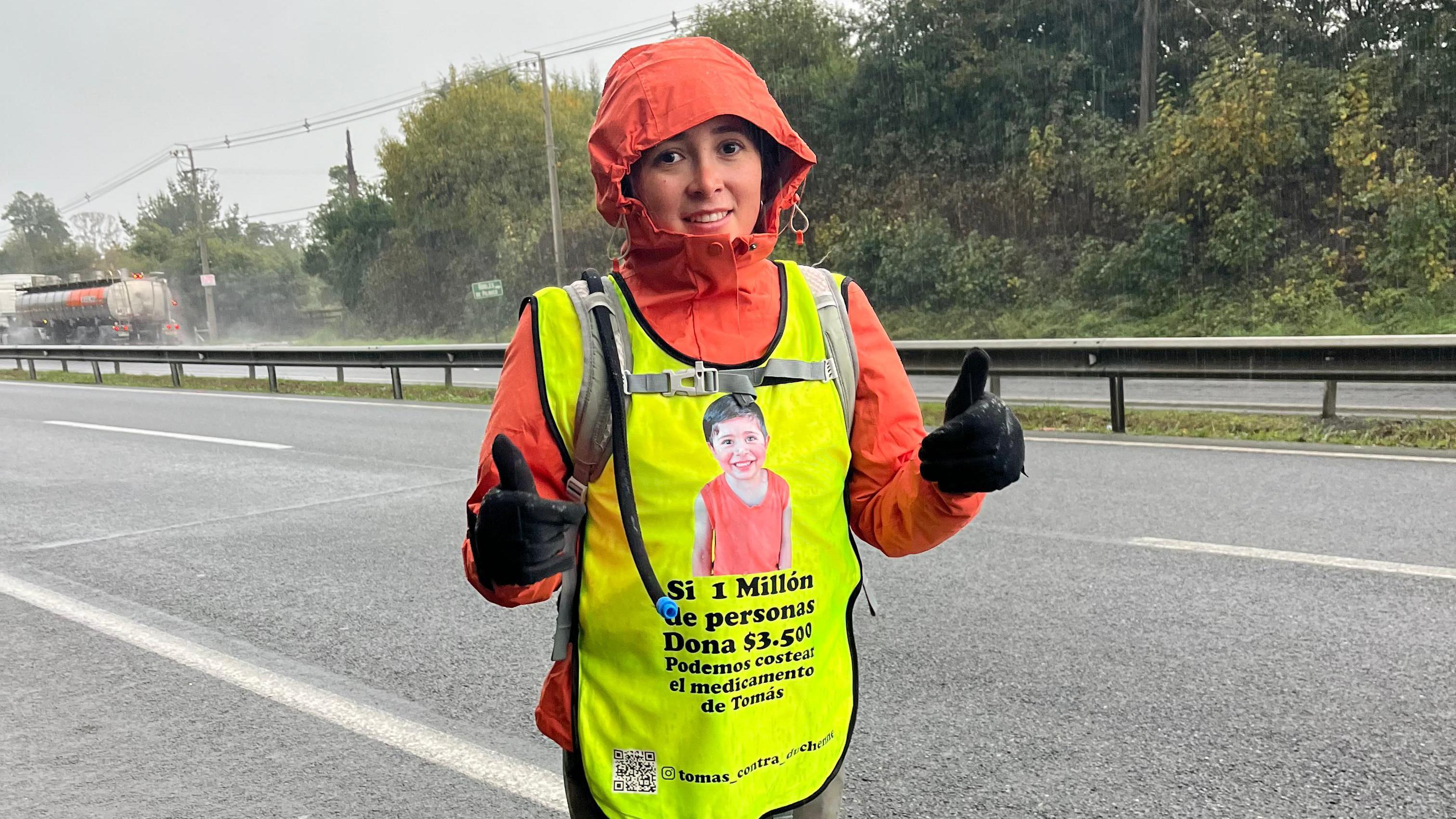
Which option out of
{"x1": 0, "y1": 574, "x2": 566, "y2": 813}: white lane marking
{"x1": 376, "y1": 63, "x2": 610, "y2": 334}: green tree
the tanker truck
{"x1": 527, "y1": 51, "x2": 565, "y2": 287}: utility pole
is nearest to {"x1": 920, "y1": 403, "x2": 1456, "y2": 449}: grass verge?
{"x1": 0, "y1": 574, "x2": 566, "y2": 813}: white lane marking

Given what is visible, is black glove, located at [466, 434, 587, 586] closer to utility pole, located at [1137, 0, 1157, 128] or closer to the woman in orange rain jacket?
the woman in orange rain jacket

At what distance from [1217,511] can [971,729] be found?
10.9ft

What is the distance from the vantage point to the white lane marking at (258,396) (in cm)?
1363

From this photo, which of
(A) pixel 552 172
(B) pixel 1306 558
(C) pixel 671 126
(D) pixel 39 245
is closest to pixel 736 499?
(C) pixel 671 126

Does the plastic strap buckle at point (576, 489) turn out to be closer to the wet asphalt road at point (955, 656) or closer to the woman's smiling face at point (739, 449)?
the woman's smiling face at point (739, 449)

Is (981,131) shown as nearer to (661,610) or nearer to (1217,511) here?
(1217,511)

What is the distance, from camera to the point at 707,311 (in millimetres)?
1603

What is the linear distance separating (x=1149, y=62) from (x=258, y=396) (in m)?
17.2

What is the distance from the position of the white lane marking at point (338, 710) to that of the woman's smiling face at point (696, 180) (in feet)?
6.86

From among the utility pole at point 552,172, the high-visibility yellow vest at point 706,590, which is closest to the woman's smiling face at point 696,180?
the high-visibility yellow vest at point 706,590

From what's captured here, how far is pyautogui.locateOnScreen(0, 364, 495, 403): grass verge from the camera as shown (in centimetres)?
1549

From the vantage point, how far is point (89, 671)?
4422 mm

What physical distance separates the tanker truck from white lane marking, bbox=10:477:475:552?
139 ft

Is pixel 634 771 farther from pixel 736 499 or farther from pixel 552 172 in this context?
pixel 552 172
